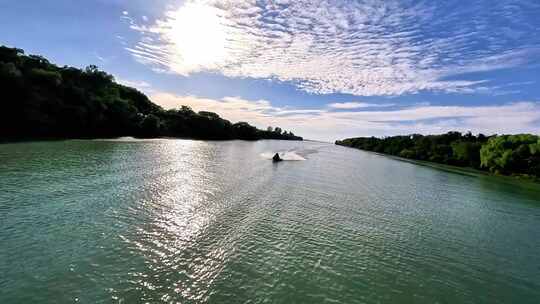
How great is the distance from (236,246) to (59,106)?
76.1 meters

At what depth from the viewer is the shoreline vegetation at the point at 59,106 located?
57.8 metres

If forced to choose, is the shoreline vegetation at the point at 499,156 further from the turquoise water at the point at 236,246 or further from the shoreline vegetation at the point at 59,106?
the shoreline vegetation at the point at 59,106

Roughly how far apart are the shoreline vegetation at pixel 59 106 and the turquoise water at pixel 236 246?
39.4 meters

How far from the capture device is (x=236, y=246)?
15.1m

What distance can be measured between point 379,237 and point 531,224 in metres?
20.8

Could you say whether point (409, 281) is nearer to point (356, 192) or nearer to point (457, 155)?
point (356, 192)

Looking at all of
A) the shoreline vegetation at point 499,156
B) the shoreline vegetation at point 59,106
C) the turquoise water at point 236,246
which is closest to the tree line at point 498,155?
the shoreline vegetation at point 499,156

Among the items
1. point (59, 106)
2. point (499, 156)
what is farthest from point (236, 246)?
point (499, 156)

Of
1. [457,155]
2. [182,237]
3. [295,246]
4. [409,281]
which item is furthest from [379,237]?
[457,155]

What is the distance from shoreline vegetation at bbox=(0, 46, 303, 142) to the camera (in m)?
57.8

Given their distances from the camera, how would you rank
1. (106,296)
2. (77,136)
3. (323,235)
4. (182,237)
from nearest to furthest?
(106,296)
(182,237)
(323,235)
(77,136)

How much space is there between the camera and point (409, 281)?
1345 cm

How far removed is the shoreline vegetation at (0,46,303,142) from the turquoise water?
39.4 metres

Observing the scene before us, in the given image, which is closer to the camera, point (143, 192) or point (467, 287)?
point (467, 287)
